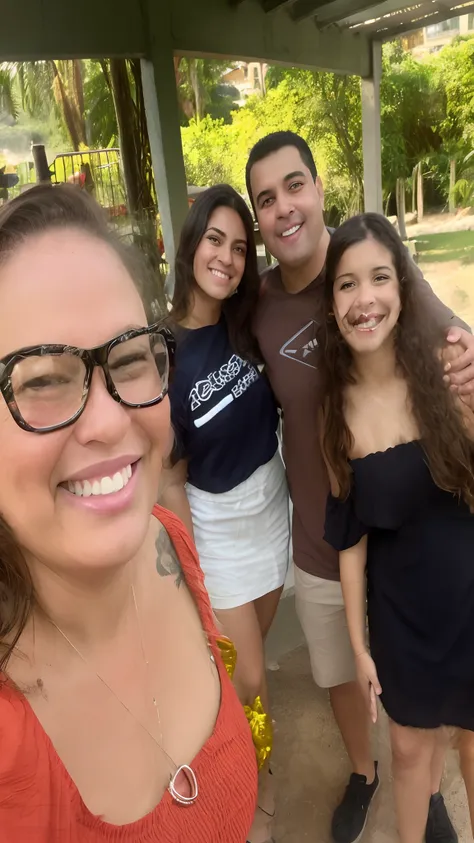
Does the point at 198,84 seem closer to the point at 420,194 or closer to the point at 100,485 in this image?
the point at 420,194

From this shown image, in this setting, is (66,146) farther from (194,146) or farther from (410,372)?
(410,372)

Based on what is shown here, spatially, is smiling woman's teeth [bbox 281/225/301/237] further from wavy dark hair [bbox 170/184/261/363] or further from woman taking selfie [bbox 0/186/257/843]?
woman taking selfie [bbox 0/186/257/843]

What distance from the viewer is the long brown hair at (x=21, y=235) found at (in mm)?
577

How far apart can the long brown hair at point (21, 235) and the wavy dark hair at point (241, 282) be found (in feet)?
3.04

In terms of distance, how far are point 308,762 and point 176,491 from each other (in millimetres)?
1174

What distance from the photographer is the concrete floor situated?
174cm

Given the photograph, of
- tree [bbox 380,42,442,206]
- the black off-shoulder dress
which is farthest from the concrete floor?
tree [bbox 380,42,442,206]

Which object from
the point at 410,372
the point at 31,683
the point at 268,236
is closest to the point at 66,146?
the point at 268,236

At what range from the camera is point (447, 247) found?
24.9 feet

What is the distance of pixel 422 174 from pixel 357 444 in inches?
261

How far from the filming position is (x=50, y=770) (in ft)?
1.91

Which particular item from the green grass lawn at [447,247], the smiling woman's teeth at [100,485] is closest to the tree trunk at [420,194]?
the green grass lawn at [447,247]

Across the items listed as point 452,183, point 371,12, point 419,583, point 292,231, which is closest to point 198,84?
point 371,12

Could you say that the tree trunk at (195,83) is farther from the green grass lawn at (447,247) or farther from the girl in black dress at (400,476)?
the girl in black dress at (400,476)
